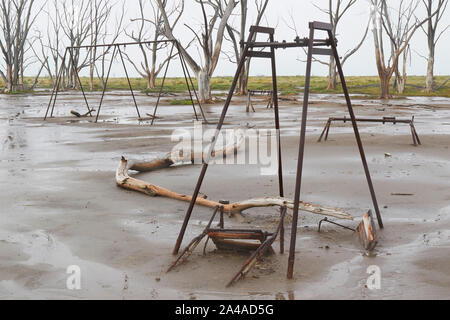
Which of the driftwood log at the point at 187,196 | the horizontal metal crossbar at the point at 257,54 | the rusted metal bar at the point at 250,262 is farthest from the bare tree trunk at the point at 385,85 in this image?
the rusted metal bar at the point at 250,262

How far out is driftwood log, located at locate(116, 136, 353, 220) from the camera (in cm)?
467

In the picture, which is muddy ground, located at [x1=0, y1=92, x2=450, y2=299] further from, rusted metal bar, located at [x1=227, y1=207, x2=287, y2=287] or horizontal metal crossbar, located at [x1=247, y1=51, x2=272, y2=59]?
horizontal metal crossbar, located at [x1=247, y1=51, x2=272, y2=59]

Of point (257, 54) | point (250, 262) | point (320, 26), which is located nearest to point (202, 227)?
point (250, 262)

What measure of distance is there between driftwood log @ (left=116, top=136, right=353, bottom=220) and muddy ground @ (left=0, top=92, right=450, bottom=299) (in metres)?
0.12

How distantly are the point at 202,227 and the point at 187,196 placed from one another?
0.95m

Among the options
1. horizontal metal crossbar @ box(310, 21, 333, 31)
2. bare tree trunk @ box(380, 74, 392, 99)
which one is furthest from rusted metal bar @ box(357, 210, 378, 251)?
bare tree trunk @ box(380, 74, 392, 99)

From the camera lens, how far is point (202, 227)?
5.04 m

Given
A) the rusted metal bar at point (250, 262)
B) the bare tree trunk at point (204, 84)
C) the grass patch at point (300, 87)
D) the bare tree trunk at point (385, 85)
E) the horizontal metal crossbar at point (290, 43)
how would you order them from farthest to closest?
the grass patch at point (300, 87) → the bare tree trunk at point (385, 85) → the bare tree trunk at point (204, 84) → the horizontal metal crossbar at point (290, 43) → the rusted metal bar at point (250, 262)

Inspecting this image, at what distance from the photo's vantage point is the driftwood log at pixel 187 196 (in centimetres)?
467

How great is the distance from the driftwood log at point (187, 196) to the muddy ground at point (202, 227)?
120 mm

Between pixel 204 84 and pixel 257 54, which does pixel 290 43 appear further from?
pixel 204 84

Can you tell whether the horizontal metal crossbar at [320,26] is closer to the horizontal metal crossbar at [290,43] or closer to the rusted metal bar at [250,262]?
the horizontal metal crossbar at [290,43]

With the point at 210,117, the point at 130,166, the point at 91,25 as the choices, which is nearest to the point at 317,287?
the point at 130,166
